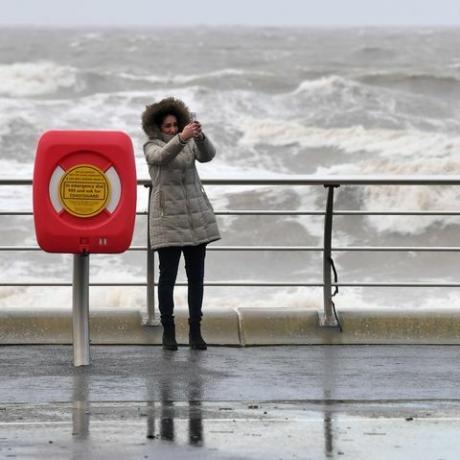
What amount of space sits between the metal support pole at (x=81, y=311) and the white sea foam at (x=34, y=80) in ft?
151

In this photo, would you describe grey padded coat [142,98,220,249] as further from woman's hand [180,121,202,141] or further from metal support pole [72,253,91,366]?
metal support pole [72,253,91,366]

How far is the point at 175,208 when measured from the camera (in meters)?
8.77

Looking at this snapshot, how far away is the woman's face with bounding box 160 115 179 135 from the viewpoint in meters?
8.88

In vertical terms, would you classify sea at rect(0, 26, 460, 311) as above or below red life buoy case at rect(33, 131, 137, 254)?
below

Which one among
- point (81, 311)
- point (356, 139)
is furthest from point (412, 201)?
point (81, 311)

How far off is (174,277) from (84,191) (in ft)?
3.48

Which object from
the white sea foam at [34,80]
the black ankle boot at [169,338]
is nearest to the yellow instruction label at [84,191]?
the black ankle boot at [169,338]

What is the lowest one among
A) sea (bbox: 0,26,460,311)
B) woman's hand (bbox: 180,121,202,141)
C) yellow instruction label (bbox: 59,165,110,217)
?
sea (bbox: 0,26,460,311)

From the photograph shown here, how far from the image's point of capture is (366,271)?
2106cm

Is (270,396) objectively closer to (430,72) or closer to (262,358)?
(262,358)

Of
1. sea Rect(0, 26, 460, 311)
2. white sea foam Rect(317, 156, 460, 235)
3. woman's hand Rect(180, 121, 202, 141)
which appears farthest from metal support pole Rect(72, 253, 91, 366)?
white sea foam Rect(317, 156, 460, 235)

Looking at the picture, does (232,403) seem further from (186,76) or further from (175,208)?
(186,76)

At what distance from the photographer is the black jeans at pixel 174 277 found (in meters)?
8.87

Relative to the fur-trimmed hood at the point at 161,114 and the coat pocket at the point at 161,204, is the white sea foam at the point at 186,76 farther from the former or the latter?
the coat pocket at the point at 161,204
